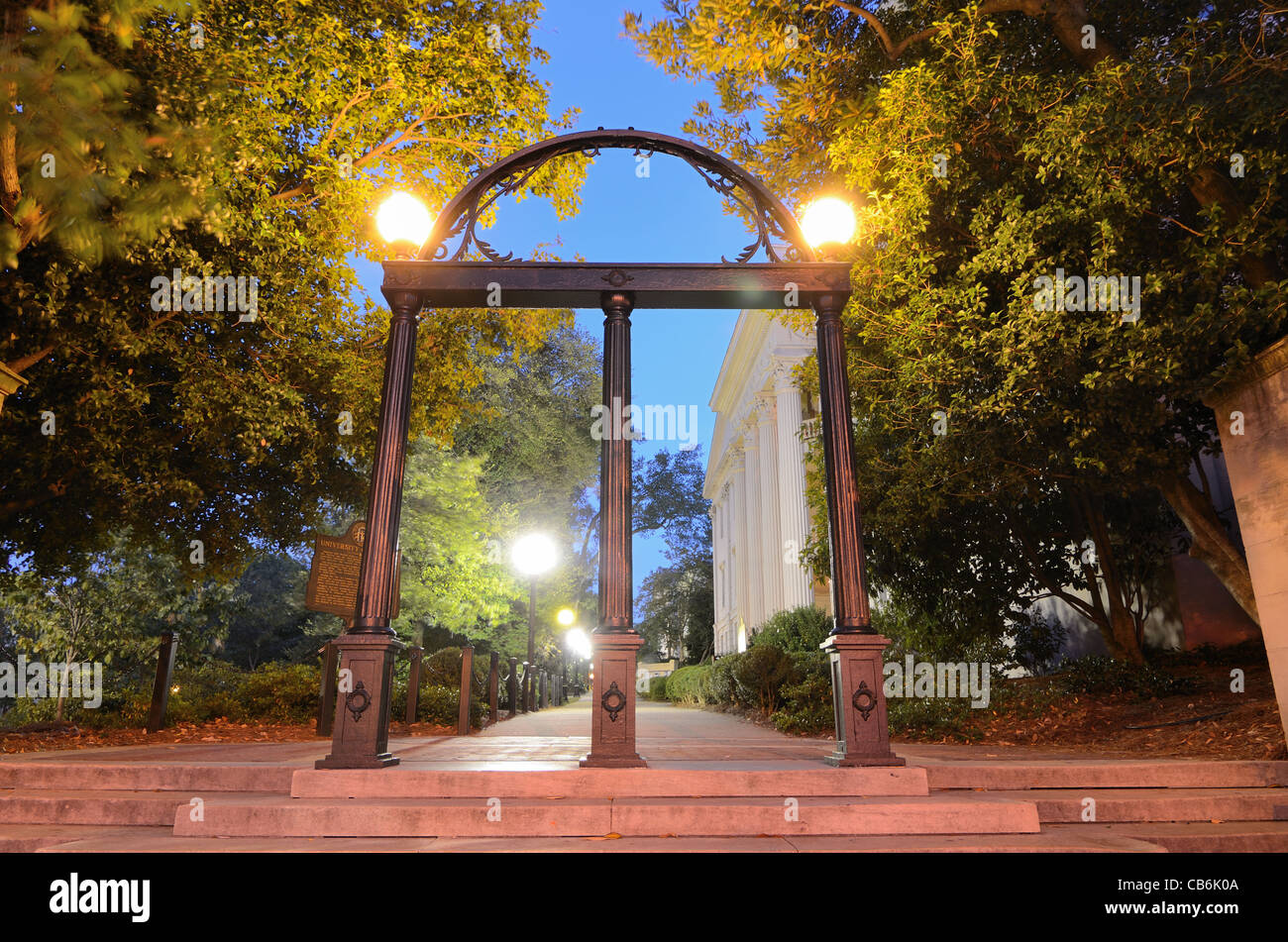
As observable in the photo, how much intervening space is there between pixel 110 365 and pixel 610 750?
761cm

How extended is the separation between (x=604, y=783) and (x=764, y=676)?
9785 mm

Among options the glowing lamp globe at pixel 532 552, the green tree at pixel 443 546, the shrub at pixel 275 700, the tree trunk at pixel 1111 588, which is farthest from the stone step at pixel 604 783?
the green tree at pixel 443 546

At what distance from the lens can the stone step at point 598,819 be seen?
4277 mm

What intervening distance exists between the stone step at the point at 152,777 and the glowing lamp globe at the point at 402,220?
442cm

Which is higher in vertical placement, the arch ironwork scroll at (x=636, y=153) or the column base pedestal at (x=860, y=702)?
the arch ironwork scroll at (x=636, y=153)

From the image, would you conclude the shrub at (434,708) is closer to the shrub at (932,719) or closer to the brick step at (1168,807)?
the shrub at (932,719)

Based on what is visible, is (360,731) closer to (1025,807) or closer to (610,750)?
(610,750)

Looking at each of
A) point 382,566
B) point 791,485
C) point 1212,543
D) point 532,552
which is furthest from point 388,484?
point 791,485

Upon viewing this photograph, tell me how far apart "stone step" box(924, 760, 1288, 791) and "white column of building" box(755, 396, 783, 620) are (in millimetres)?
19575

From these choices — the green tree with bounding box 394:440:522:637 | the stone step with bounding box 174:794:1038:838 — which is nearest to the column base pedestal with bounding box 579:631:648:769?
the stone step with bounding box 174:794:1038:838
